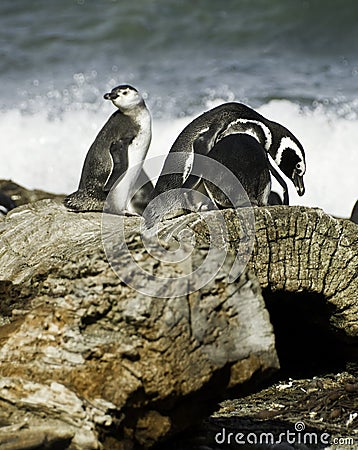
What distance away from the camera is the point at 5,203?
677 centimetres

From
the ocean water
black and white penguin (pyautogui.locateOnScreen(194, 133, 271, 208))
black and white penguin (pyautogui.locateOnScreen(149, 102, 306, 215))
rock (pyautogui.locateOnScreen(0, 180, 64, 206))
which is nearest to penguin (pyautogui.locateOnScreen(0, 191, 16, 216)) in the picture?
rock (pyautogui.locateOnScreen(0, 180, 64, 206))

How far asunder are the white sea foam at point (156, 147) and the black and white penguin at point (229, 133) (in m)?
2.46

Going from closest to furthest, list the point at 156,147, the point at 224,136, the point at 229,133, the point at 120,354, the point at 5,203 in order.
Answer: the point at 120,354 → the point at 224,136 → the point at 229,133 → the point at 5,203 → the point at 156,147

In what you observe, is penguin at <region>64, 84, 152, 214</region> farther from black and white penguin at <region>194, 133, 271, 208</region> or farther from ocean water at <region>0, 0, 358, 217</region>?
ocean water at <region>0, 0, 358, 217</region>

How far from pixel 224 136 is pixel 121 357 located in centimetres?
262

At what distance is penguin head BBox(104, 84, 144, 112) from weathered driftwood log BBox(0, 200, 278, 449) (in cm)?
315

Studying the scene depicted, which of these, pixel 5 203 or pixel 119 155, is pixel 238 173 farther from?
pixel 5 203

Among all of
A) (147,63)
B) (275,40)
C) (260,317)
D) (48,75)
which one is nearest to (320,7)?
(275,40)

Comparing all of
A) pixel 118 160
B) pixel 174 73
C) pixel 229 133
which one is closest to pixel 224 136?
pixel 229 133

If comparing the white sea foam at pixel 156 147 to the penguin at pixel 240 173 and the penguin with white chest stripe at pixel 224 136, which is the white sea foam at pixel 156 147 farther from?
the penguin at pixel 240 173

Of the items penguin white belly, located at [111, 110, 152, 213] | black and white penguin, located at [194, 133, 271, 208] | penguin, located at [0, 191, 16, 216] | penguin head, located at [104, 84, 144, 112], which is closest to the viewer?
black and white penguin, located at [194, 133, 271, 208]

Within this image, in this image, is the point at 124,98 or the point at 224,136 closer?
the point at 224,136

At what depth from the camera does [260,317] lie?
2.46 meters

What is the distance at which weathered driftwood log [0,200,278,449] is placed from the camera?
2.40m
